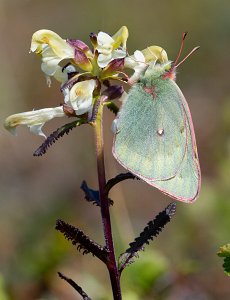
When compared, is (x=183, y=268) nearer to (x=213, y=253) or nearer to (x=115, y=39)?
(x=213, y=253)

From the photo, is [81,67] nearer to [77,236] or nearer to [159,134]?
[159,134]

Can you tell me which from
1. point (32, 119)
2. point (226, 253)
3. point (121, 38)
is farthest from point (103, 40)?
point (226, 253)

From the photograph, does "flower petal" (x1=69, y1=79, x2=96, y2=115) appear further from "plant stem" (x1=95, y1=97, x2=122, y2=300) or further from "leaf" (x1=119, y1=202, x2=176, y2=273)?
"leaf" (x1=119, y1=202, x2=176, y2=273)

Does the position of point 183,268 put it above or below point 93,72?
below

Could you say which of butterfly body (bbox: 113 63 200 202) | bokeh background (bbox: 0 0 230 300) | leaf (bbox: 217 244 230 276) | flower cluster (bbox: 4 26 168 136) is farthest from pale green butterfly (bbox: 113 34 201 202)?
bokeh background (bbox: 0 0 230 300)

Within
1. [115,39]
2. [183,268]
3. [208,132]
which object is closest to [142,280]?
[183,268]

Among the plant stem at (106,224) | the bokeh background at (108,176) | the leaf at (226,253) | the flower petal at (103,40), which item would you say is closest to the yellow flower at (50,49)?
the flower petal at (103,40)
